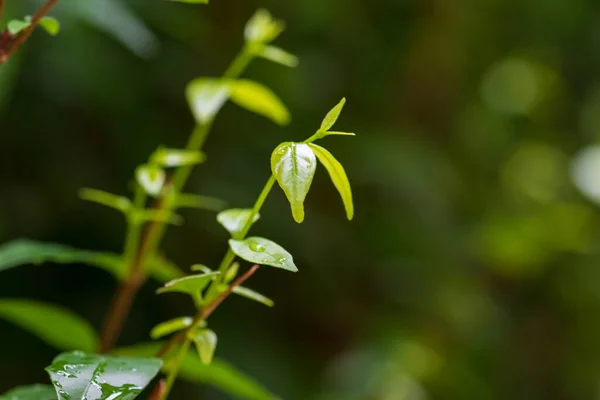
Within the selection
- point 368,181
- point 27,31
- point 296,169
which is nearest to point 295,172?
point 296,169

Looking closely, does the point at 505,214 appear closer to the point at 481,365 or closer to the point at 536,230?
the point at 536,230

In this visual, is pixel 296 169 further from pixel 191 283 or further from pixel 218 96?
pixel 218 96

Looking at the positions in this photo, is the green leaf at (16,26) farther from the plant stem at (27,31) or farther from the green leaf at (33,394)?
the green leaf at (33,394)

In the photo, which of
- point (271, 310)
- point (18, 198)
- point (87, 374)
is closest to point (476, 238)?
point (271, 310)

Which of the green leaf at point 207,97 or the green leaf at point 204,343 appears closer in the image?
the green leaf at point 204,343

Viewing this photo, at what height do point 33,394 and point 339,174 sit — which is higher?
point 339,174

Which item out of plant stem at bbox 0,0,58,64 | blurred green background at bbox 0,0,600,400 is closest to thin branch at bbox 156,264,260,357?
plant stem at bbox 0,0,58,64

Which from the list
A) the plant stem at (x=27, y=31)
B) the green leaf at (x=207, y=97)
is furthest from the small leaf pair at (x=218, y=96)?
the plant stem at (x=27, y=31)

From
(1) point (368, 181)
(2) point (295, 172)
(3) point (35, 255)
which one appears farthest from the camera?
(1) point (368, 181)
